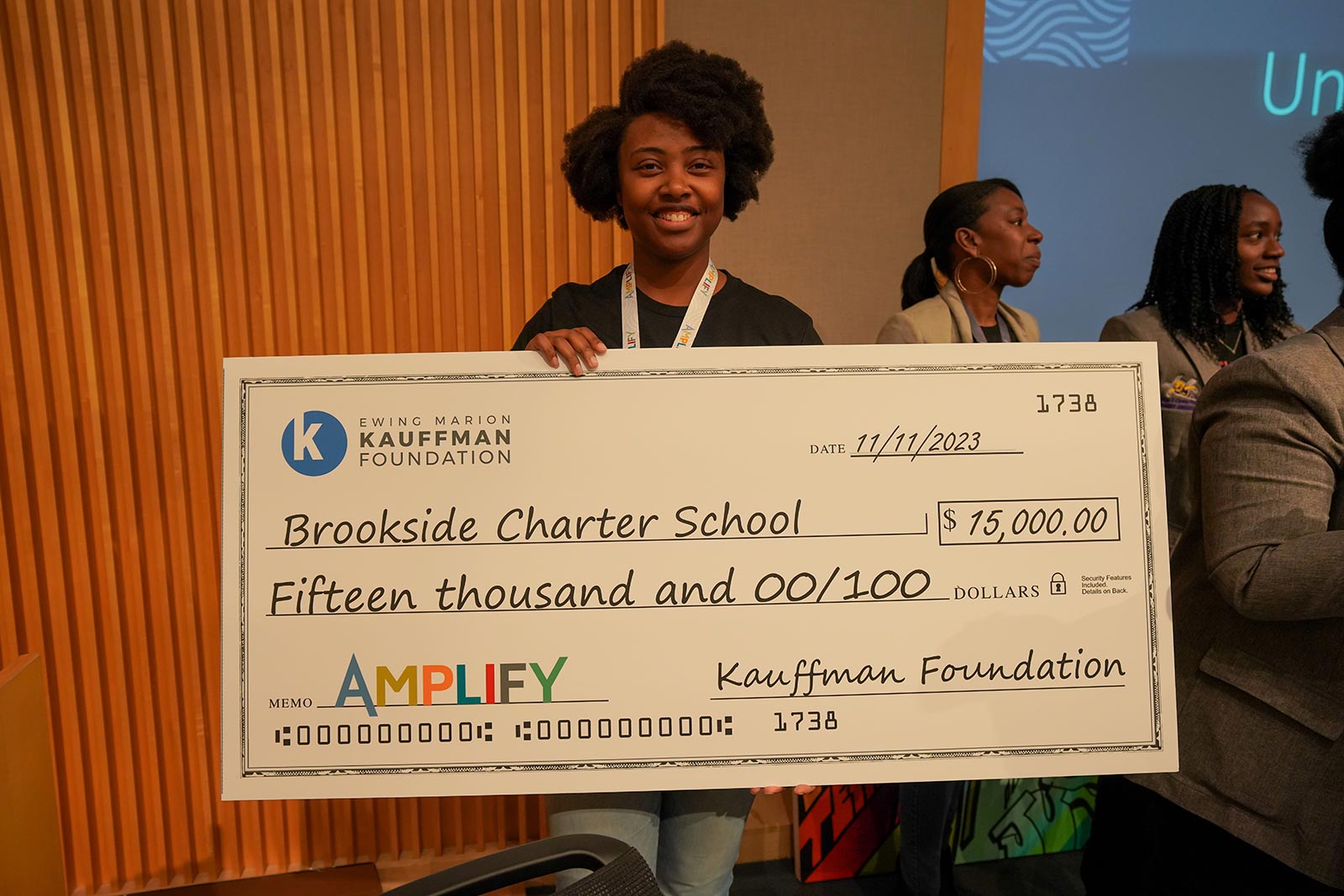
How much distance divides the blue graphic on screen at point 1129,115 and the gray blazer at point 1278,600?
179 centimetres

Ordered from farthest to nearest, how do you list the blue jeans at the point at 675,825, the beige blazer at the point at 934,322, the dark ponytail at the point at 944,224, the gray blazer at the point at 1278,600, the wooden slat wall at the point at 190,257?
the dark ponytail at the point at 944,224
the beige blazer at the point at 934,322
the wooden slat wall at the point at 190,257
the blue jeans at the point at 675,825
the gray blazer at the point at 1278,600

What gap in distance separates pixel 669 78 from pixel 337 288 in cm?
114

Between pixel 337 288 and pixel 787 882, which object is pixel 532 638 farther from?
pixel 787 882

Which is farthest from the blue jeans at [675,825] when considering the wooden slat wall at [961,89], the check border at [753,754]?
the wooden slat wall at [961,89]

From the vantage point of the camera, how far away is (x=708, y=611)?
1.30 metres

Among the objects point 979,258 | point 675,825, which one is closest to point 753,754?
point 675,825

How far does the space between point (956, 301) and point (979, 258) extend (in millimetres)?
159

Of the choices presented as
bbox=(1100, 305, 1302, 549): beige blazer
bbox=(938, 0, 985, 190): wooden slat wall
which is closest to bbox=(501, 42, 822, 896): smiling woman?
bbox=(938, 0, 985, 190): wooden slat wall

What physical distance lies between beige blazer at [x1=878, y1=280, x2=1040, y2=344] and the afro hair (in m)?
0.72

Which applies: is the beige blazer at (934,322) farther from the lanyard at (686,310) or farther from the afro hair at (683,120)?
the lanyard at (686,310)

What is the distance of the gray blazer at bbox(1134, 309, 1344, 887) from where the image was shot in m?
1.19

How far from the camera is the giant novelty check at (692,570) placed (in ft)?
4.19

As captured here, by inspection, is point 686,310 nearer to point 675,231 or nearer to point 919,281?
point 675,231

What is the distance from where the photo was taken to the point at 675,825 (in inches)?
56.1
